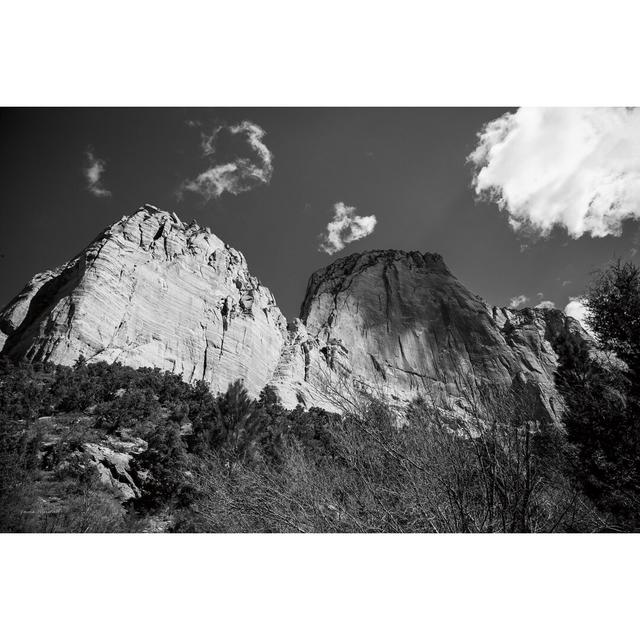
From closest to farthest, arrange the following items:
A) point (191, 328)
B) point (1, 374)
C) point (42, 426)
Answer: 1. point (42, 426)
2. point (1, 374)
3. point (191, 328)

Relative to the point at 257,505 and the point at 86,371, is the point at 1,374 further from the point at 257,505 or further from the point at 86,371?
the point at 257,505

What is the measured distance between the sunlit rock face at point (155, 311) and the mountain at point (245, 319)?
0.41 feet

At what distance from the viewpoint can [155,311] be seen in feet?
109

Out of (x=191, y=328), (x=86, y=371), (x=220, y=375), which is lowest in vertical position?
(x=86, y=371)

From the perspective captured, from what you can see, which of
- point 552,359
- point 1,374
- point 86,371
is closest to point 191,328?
point 86,371

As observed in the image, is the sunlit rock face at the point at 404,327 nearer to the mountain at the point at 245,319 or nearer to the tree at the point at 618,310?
the mountain at the point at 245,319

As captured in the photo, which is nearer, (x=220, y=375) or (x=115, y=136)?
(x=115, y=136)

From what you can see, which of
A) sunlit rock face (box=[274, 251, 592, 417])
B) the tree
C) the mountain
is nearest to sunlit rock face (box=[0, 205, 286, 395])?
the mountain

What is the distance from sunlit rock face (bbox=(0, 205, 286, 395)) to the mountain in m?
0.12

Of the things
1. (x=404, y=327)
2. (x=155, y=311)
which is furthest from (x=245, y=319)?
(x=404, y=327)

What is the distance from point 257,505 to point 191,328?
32.7m

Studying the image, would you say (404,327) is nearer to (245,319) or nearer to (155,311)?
(245,319)

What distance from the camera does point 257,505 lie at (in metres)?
4.49

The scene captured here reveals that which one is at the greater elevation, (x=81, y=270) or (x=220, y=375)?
(x=81, y=270)
